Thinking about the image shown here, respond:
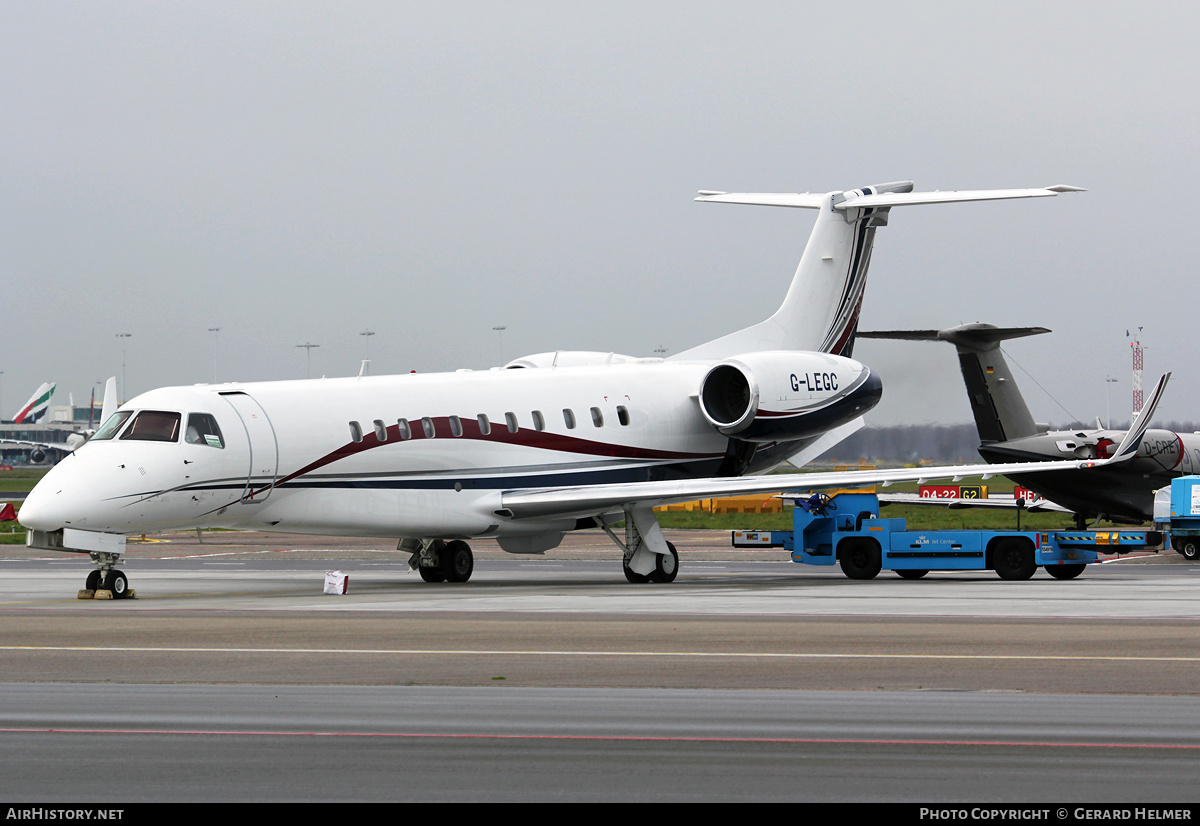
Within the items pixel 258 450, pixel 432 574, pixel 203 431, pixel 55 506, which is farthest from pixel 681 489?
pixel 55 506

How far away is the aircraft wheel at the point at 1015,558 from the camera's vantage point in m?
28.2

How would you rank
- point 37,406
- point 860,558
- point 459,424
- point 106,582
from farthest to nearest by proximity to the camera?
point 37,406, point 860,558, point 459,424, point 106,582

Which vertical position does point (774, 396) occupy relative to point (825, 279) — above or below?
below

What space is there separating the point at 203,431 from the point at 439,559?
6.47m

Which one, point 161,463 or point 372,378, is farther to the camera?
point 372,378

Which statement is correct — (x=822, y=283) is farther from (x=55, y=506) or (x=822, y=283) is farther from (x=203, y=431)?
(x=55, y=506)

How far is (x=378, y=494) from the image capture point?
25.3 meters

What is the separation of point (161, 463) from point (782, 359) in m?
13.4

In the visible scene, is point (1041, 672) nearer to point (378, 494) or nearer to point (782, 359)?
point (378, 494)

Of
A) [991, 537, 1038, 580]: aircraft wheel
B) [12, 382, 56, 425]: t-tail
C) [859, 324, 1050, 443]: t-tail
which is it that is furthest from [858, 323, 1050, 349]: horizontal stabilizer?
[12, 382, 56, 425]: t-tail

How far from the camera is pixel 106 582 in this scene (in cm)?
2264

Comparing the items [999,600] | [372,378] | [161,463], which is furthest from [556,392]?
[999,600]

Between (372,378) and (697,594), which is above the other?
(372,378)

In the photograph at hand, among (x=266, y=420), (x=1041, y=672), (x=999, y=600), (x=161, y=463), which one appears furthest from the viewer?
(x=266, y=420)
